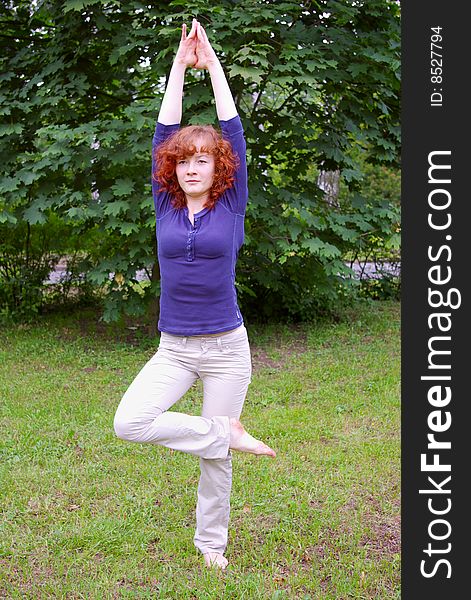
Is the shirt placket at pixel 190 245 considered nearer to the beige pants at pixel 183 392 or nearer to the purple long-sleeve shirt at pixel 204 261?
the purple long-sleeve shirt at pixel 204 261

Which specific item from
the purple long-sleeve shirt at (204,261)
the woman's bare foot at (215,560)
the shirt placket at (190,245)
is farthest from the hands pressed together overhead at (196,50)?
the woman's bare foot at (215,560)

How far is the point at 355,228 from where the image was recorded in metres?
8.35

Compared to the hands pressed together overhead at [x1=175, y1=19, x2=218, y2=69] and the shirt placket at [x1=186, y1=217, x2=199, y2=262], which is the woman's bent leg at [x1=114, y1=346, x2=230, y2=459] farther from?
the hands pressed together overhead at [x1=175, y1=19, x2=218, y2=69]

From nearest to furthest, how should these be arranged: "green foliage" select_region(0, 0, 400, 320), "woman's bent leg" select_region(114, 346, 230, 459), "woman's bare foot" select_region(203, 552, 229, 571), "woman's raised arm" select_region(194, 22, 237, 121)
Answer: "woman's bent leg" select_region(114, 346, 230, 459) < "woman's raised arm" select_region(194, 22, 237, 121) < "woman's bare foot" select_region(203, 552, 229, 571) < "green foliage" select_region(0, 0, 400, 320)

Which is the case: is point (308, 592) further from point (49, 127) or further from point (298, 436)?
point (49, 127)

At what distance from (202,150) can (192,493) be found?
2.13 meters

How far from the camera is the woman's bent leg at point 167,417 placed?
3189 mm

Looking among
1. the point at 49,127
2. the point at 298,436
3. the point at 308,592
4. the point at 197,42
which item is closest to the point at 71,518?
the point at 308,592

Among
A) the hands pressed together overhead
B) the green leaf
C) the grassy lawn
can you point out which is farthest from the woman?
the green leaf

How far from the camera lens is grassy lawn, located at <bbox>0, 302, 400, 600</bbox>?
350 centimetres

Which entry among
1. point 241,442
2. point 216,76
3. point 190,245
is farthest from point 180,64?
point 241,442

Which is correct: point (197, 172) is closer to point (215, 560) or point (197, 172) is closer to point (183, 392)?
point (183, 392)

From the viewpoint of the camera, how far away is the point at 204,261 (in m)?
3.24

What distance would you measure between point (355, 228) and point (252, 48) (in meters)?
2.38
